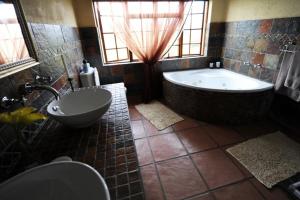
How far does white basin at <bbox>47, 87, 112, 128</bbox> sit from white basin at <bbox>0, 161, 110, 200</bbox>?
375 millimetres

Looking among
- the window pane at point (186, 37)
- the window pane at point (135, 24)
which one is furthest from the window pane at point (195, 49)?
the window pane at point (135, 24)

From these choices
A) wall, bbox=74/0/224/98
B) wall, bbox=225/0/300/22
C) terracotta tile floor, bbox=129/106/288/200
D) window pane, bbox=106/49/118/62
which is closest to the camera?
terracotta tile floor, bbox=129/106/288/200

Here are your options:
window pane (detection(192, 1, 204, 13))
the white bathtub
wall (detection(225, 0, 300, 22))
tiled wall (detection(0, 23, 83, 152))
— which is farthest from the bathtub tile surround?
window pane (detection(192, 1, 204, 13))

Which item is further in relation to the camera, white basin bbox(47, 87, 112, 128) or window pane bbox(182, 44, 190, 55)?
window pane bbox(182, 44, 190, 55)

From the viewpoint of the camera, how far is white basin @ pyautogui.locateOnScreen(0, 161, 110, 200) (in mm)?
553

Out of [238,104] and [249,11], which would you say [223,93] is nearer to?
[238,104]

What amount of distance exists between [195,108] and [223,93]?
1.62 ft

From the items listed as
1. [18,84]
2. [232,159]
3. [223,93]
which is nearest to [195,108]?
[223,93]

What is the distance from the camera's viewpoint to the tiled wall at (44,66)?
0.85 metres

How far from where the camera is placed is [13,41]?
3.29ft

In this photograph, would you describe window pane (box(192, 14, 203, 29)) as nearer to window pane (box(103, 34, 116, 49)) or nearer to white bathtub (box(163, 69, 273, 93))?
white bathtub (box(163, 69, 273, 93))

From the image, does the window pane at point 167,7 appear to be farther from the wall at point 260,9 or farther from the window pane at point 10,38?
the window pane at point 10,38

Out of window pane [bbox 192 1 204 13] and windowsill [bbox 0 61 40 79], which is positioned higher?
window pane [bbox 192 1 204 13]

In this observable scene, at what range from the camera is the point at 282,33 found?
85.0 inches
